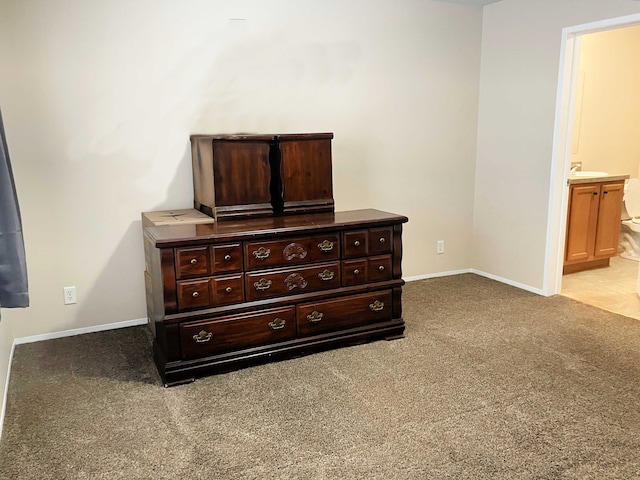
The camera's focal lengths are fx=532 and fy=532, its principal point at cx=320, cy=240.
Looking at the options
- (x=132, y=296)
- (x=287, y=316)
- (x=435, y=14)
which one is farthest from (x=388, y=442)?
(x=435, y=14)

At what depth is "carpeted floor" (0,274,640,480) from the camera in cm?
209

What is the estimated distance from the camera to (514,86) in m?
4.25

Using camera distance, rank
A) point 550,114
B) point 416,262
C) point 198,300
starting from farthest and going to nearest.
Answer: point 416,262, point 550,114, point 198,300

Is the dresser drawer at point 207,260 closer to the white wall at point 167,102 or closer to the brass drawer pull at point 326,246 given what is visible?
the brass drawer pull at point 326,246

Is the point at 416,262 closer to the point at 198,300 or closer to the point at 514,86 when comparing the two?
the point at 514,86

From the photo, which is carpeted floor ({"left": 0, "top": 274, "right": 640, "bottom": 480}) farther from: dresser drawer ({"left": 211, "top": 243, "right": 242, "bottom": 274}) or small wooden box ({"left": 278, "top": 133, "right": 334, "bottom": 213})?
small wooden box ({"left": 278, "top": 133, "right": 334, "bottom": 213})

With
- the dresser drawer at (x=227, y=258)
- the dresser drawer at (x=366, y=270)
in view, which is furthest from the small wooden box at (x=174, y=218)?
the dresser drawer at (x=366, y=270)

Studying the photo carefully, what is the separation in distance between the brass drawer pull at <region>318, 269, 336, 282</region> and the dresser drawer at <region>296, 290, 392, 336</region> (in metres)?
0.13

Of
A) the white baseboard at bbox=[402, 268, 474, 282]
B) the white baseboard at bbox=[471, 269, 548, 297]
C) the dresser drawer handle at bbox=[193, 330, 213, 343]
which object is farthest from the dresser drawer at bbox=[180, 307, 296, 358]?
the white baseboard at bbox=[471, 269, 548, 297]

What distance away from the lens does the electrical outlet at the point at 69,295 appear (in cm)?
342

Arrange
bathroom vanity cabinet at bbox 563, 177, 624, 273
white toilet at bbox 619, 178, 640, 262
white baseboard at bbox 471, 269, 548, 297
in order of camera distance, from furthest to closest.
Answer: white toilet at bbox 619, 178, 640, 262 < bathroom vanity cabinet at bbox 563, 177, 624, 273 < white baseboard at bbox 471, 269, 548, 297

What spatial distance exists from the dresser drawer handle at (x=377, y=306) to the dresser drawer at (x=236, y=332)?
0.53m

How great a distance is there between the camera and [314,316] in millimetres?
3113

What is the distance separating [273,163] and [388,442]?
187cm
